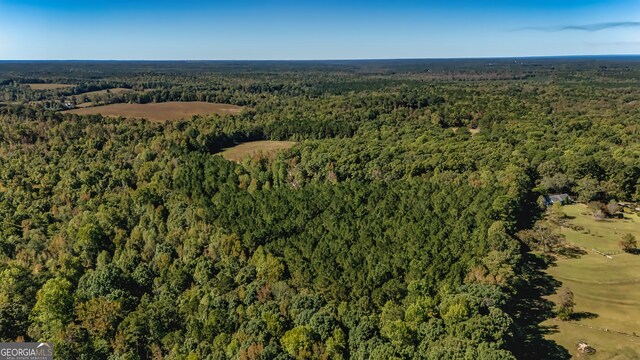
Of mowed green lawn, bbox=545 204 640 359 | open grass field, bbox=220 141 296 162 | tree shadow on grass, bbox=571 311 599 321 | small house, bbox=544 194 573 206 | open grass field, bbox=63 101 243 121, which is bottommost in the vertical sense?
tree shadow on grass, bbox=571 311 599 321

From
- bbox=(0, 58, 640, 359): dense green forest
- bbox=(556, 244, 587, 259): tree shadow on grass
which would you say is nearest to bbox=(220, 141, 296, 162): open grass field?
bbox=(0, 58, 640, 359): dense green forest

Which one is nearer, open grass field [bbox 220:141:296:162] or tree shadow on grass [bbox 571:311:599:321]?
tree shadow on grass [bbox 571:311:599:321]

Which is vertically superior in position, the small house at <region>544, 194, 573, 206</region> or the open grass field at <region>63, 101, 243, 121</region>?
the open grass field at <region>63, 101, 243, 121</region>

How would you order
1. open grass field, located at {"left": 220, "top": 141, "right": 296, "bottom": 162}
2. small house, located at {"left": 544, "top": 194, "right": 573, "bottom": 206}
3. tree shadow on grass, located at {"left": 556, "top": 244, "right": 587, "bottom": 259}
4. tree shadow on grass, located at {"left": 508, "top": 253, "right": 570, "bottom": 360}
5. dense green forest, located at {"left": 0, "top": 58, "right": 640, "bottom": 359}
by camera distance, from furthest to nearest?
1. open grass field, located at {"left": 220, "top": 141, "right": 296, "bottom": 162}
2. small house, located at {"left": 544, "top": 194, "right": 573, "bottom": 206}
3. tree shadow on grass, located at {"left": 556, "top": 244, "right": 587, "bottom": 259}
4. dense green forest, located at {"left": 0, "top": 58, "right": 640, "bottom": 359}
5. tree shadow on grass, located at {"left": 508, "top": 253, "right": 570, "bottom": 360}

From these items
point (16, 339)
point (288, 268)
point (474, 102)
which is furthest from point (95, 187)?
point (474, 102)

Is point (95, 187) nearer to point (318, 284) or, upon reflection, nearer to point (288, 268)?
point (288, 268)

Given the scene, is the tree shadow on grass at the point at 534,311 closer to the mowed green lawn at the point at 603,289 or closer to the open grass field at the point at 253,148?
the mowed green lawn at the point at 603,289

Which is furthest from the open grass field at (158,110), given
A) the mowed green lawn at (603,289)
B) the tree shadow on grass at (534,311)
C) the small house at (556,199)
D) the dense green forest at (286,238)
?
the mowed green lawn at (603,289)

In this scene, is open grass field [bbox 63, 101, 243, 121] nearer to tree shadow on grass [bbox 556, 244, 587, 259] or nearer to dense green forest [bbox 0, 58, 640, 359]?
dense green forest [bbox 0, 58, 640, 359]

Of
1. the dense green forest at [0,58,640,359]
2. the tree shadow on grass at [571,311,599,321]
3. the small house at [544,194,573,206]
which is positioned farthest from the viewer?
the small house at [544,194,573,206]
